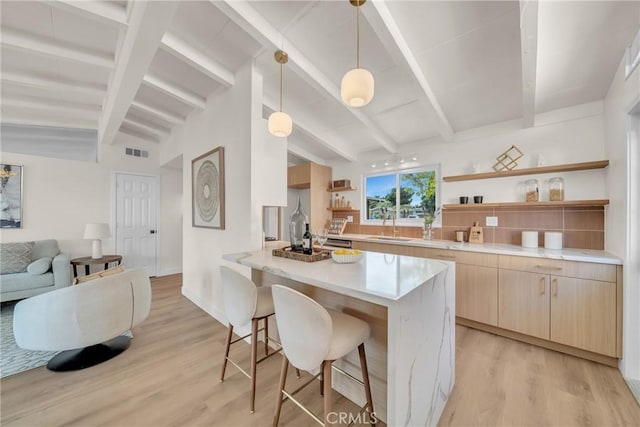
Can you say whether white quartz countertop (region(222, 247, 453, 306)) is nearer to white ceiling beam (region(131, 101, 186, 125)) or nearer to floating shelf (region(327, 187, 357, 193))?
floating shelf (region(327, 187, 357, 193))

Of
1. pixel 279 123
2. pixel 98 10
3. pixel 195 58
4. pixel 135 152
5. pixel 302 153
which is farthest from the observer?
pixel 135 152

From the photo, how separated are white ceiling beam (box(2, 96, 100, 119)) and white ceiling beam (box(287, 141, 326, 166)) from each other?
306cm

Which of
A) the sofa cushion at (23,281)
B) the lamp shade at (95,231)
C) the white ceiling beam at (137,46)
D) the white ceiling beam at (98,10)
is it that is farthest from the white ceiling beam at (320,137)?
the sofa cushion at (23,281)

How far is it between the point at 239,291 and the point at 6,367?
2.26m

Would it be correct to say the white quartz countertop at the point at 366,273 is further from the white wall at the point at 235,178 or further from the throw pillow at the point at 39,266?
the throw pillow at the point at 39,266

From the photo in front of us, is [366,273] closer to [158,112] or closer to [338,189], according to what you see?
[338,189]

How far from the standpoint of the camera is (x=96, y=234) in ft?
12.2

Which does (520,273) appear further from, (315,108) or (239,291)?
(315,108)

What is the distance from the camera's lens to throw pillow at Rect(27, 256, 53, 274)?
3166mm

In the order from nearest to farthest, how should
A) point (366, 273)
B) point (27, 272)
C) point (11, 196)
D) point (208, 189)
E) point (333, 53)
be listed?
1. point (366, 273)
2. point (333, 53)
3. point (208, 189)
4. point (27, 272)
5. point (11, 196)

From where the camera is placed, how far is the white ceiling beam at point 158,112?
3346mm

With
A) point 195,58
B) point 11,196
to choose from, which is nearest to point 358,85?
point 195,58

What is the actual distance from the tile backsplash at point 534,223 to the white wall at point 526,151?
15cm

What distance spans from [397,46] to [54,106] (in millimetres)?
4854
